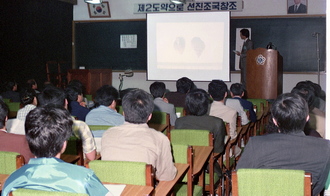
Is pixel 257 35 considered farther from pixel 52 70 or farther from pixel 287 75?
pixel 52 70

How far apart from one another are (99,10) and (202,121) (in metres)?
7.65

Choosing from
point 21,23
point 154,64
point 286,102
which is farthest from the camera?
point 154,64

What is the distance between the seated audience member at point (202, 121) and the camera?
11.1 feet

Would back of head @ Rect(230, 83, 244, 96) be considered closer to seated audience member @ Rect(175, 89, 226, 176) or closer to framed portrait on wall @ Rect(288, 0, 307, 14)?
seated audience member @ Rect(175, 89, 226, 176)

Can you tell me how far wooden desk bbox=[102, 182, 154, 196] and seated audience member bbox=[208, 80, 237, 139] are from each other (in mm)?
2124

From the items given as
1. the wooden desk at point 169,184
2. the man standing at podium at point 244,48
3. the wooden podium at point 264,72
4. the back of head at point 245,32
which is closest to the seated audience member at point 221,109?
the wooden desk at point 169,184

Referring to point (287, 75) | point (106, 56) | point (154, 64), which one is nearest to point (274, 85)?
point (287, 75)

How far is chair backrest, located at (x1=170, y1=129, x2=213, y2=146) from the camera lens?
3066mm

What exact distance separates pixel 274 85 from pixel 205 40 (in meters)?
2.48

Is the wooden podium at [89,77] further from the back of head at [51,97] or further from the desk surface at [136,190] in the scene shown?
the desk surface at [136,190]

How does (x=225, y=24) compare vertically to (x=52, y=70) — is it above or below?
above

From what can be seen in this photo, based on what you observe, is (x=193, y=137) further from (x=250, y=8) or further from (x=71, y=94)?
(x=250, y=8)

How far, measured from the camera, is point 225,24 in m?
9.34

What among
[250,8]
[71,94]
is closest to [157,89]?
[71,94]
